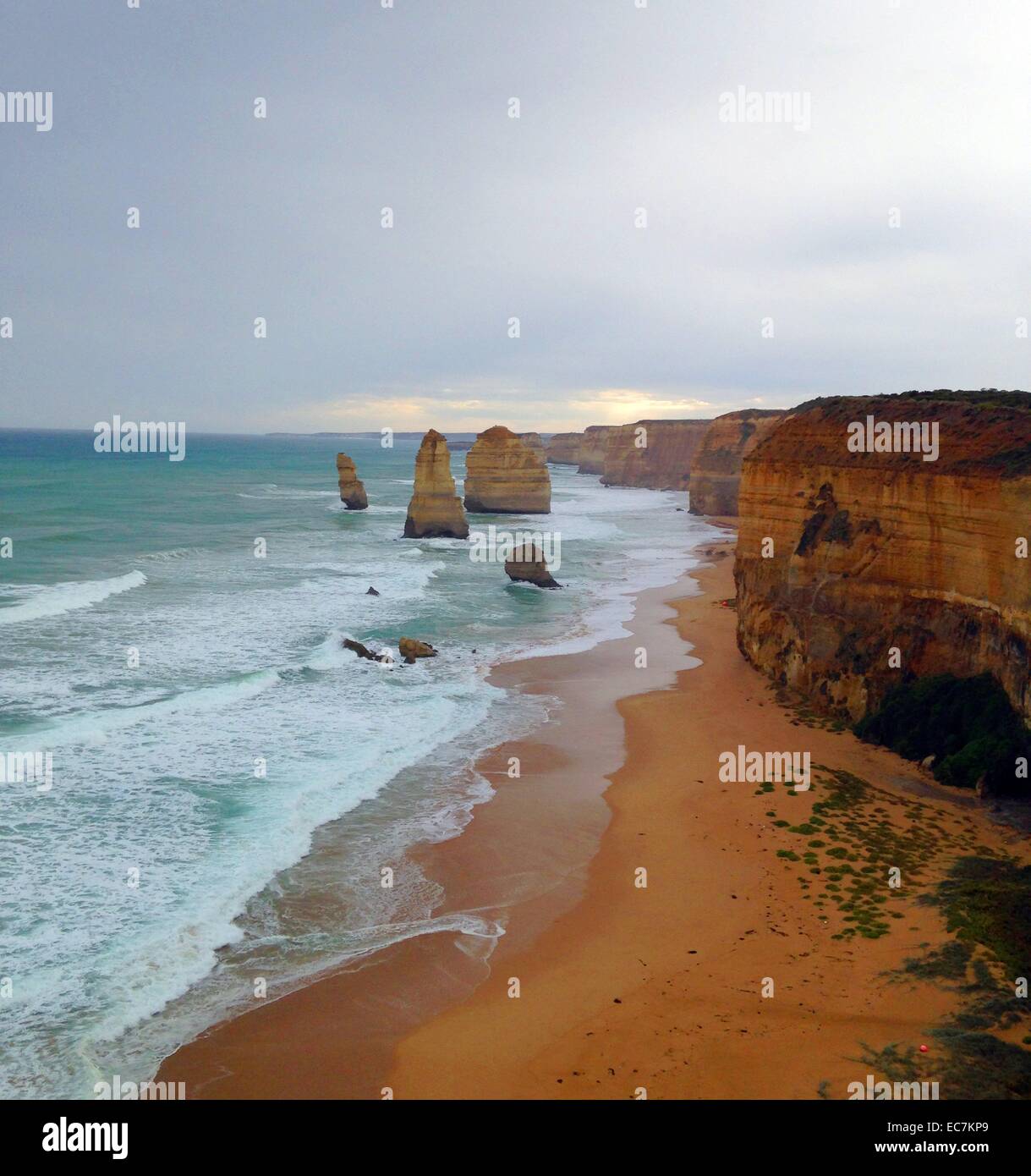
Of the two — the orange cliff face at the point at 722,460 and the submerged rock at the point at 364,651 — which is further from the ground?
the orange cliff face at the point at 722,460

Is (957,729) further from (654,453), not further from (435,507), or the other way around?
(654,453)

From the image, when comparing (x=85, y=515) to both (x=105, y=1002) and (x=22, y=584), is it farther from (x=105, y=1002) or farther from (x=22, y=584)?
(x=105, y=1002)

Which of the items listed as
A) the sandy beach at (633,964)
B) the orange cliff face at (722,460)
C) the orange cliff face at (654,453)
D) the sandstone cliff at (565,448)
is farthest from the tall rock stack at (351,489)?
the sandstone cliff at (565,448)

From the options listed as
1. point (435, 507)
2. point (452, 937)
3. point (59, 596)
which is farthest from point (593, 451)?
point (452, 937)

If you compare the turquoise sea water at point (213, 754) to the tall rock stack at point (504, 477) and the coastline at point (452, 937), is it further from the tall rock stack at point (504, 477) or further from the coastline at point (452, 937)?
the tall rock stack at point (504, 477)

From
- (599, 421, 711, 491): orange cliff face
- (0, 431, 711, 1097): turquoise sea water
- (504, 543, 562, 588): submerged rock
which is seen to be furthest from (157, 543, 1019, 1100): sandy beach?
(599, 421, 711, 491): orange cliff face

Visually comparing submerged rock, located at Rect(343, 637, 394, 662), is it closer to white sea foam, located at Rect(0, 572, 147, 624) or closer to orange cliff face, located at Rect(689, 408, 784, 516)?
white sea foam, located at Rect(0, 572, 147, 624)

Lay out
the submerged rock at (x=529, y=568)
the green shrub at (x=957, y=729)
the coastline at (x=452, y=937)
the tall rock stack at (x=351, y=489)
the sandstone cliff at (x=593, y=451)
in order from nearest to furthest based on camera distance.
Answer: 1. the coastline at (x=452, y=937)
2. the green shrub at (x=957, y=729)
3. the submerged rock at (x=529, y=568)
4. the tall rock stack at (x=351, y=489)
5. the sandstone cliff at (x=593, y=451)
